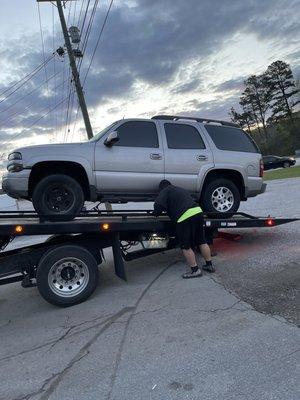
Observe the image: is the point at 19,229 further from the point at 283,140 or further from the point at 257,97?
the point at 257,97

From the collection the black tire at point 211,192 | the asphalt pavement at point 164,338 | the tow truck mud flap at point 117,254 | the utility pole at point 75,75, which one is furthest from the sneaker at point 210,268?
the utility pole at point 75,75

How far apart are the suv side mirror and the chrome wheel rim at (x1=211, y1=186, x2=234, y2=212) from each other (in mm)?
2088

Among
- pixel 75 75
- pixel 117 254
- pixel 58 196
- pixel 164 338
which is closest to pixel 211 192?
pixel 117 254

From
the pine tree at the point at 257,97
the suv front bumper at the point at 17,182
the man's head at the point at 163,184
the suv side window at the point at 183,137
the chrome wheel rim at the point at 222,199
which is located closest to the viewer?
the suv front bumper at the point at 17,182

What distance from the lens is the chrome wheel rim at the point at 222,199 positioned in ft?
25.0

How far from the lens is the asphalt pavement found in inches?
140

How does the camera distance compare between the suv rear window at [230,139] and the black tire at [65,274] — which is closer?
the black tire at [65,274]

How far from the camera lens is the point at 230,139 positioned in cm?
794

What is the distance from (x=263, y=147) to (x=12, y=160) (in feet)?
218

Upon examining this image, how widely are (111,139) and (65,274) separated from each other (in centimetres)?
219

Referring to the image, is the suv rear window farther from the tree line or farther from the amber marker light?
the tree line

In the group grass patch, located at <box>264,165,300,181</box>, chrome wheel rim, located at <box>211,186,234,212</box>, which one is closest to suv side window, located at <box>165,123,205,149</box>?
chrome wheel rim, located at <box>211,186,234,212</box>

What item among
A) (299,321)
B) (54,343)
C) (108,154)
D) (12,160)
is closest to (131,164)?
(108,154)

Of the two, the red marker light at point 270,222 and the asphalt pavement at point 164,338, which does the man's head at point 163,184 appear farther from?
the red marker light at point 270,222
